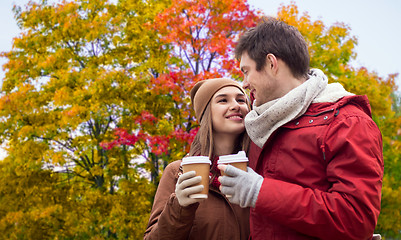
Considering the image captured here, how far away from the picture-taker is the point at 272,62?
223 centimetres

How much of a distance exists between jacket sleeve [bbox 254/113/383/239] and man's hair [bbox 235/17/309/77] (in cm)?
53

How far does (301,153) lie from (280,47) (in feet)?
2.24

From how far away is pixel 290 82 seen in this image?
88.1 inches

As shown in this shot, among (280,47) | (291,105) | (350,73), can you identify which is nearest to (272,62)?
(280,47)

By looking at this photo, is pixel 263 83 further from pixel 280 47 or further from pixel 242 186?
pixel 242 186

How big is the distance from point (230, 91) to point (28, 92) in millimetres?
12960

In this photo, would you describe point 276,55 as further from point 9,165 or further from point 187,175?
point 9,165

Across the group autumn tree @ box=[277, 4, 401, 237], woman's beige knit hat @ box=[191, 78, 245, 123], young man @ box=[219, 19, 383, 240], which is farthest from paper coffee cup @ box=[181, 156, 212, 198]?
autumn tree @ box=[277, 4, 401, 237]

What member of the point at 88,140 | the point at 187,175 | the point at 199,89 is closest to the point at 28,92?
the point at 88,140

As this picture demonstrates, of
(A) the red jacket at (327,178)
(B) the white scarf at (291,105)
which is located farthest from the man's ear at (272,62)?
(A) the red jacket at (327,178)

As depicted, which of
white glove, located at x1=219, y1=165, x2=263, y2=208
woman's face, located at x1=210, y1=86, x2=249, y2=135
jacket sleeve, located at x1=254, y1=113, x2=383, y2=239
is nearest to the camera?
jacket sleeve, located at x1=254, y1=113, x2=383, y2=239

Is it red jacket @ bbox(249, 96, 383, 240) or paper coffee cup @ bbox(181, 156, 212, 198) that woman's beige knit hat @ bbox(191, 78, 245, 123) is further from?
red jacket @ bbox(249, 96, 383, 240)

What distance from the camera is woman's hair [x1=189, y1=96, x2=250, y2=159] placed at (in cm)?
316

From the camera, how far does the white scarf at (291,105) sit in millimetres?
2062
